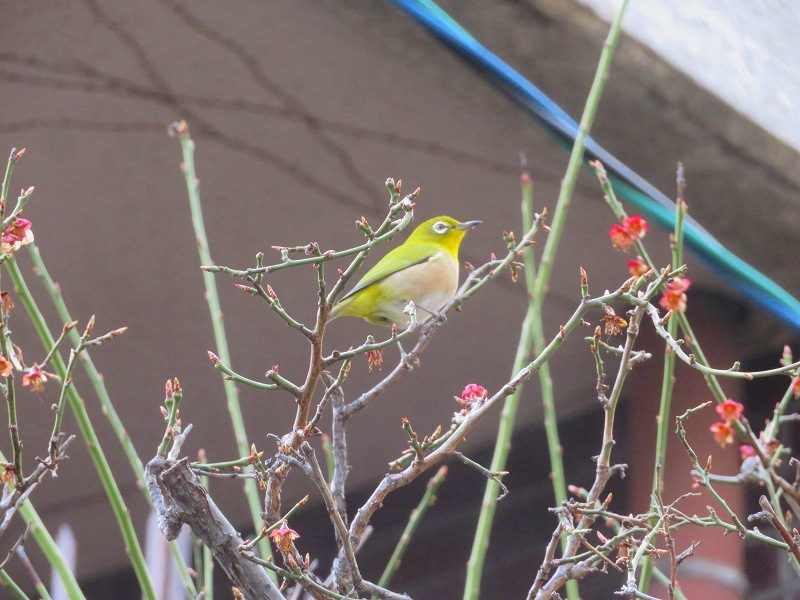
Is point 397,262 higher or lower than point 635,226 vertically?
lower

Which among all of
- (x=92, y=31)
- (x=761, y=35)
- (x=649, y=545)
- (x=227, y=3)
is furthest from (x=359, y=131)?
(x=649, y=545)

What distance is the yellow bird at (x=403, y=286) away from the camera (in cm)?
243

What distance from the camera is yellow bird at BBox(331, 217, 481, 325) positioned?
2426 mm

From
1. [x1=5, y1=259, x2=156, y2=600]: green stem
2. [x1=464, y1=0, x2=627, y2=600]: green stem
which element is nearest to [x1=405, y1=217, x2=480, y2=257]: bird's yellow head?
[x1=464, y1=0, x2=627, y2=600]: green stem

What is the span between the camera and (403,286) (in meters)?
2.44

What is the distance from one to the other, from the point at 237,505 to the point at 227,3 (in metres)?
2.74

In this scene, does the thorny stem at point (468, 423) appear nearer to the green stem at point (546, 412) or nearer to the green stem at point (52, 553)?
the green stem at point (546, 412)

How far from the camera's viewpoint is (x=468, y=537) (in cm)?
478

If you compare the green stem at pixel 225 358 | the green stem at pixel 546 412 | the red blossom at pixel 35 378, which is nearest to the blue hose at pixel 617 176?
the green stem at pixel 546 412

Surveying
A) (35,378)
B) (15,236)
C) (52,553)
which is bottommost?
(52,553)

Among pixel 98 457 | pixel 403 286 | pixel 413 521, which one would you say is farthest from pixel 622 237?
pixel 403 286

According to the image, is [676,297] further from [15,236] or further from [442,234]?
[442,234]

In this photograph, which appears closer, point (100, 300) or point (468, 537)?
point (100, 300)

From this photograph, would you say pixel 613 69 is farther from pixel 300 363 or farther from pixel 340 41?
pixel 300 363
